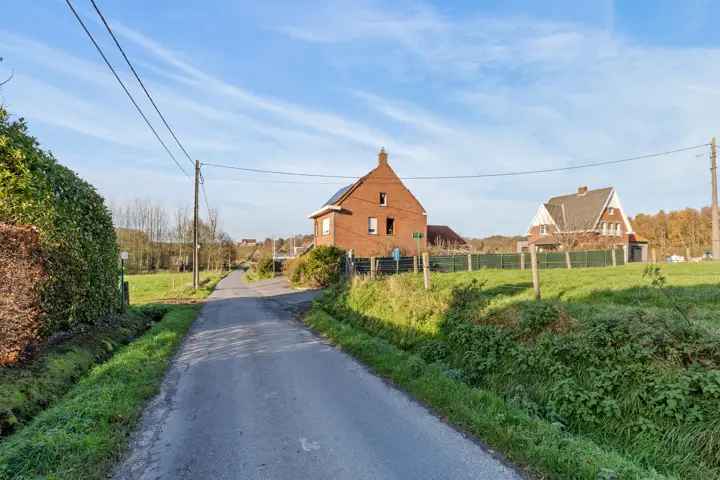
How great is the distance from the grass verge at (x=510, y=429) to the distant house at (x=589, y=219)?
3793 cm

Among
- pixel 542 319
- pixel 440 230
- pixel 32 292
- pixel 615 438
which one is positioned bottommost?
pixel 615 438

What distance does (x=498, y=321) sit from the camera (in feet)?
24.6

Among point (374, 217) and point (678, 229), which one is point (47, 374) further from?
point (678, 229)

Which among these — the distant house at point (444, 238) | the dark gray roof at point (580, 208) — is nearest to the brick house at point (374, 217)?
the distant house at point (444, 238)

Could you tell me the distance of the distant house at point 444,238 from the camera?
38844 millimetres

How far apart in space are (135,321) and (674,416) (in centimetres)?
1200

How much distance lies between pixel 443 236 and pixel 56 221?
119ft

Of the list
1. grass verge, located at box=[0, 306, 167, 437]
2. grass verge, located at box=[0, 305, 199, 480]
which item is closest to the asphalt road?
grass verge, located at box=[0, 305, 199, 480]

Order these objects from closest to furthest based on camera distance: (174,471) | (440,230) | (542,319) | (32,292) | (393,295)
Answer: (174,471) < (32,292) < (542,319) < (393,295) < (440,230)

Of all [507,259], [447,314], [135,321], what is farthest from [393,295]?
[507,259]

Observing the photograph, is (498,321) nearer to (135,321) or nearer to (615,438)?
(615,438)

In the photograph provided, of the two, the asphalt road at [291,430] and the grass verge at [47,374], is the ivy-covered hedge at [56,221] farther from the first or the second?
the asphalt road at [291,430]

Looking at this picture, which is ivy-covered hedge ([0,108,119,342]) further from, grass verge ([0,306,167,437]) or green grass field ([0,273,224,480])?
green grass field ([0,273,224,480])

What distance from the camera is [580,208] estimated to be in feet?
156
